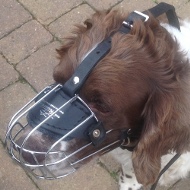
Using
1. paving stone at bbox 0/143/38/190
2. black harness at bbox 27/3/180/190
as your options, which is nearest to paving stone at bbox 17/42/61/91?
paving stone at bbox 0/143/38/190

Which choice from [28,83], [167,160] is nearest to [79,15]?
[28,83]

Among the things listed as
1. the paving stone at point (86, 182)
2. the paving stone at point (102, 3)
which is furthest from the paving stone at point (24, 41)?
the paving stone at point (86, 182)

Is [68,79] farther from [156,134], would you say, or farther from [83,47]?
[156,134]

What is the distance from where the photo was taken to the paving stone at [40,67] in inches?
120

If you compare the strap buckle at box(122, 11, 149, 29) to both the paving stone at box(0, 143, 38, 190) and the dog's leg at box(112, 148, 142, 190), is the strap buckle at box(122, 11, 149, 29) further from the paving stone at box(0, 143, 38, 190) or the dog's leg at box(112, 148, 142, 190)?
the paving stone at box(0, 143, 38, 190)

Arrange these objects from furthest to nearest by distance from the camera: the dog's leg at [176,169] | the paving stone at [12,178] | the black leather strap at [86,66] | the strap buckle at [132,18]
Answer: the paving stone at [12,178] < the dog's leg at [176,169] < the strap buckle at [132,18] < the black leather strap at [86,66]

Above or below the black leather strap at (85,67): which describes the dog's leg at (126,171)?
below

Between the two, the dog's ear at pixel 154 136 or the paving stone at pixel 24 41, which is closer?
the dog's ear at pixel 154 136

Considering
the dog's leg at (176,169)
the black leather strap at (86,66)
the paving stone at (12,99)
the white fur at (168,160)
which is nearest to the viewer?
the black leather strap at (86,66)

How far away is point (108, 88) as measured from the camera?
1.74 meters

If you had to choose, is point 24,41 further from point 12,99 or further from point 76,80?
point 76,80

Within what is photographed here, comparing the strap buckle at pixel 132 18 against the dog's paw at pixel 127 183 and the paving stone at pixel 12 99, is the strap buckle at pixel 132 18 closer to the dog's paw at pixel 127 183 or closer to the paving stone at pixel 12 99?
the dog's paw at pixel 127 183

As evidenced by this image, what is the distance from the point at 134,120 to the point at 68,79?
0.32m

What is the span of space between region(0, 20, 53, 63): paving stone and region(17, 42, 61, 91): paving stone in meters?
0.05
